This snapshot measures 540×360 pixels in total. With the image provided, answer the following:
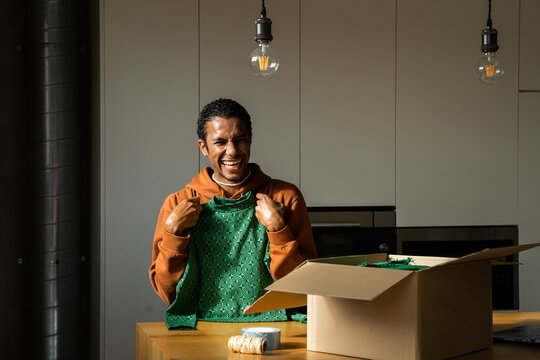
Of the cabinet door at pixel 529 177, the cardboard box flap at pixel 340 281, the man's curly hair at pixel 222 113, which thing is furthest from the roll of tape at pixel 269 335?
the cabinet door at pixel 529 177

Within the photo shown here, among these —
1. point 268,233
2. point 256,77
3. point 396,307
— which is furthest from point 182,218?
point 256,77

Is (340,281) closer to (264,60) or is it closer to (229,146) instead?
(229,146)

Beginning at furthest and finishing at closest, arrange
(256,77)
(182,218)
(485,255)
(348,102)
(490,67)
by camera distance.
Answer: (348,102) → (256,77) → (490,67) → (182,218) → (485,255)

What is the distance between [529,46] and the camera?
3.60 metres

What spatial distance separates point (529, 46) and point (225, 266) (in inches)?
97.2

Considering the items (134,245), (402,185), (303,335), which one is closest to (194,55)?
(134,245)

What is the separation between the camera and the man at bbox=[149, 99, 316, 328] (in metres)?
1.80

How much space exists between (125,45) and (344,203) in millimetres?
1279

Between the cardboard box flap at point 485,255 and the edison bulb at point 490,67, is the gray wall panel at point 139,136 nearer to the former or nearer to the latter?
the edison bulb at point 490,67

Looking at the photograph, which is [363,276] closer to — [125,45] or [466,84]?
[125,45]

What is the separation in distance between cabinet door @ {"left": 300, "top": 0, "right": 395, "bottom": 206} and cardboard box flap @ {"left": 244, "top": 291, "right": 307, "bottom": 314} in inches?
72.5

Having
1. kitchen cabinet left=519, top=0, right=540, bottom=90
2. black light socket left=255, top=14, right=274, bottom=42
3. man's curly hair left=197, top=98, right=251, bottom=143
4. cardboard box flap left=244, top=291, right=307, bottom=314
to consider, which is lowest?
cardboard box flap left=244, top=291, right=307, bottom=314

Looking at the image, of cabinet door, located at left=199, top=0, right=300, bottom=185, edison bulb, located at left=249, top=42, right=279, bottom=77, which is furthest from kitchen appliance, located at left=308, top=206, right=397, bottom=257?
edison bulb, located at left=249, top=42, right=279, bottom=77

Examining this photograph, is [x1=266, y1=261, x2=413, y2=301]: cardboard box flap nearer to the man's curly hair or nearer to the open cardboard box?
the open cardboard box
